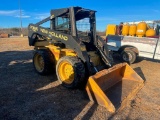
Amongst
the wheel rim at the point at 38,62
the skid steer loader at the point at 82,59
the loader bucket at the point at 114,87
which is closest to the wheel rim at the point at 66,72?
the skid steer loader at the point at 82,59

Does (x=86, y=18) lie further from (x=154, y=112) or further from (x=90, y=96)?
(x=154, y=112)

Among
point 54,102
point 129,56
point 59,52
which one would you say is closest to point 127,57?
point 129,56

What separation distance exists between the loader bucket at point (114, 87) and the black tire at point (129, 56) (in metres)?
3.17

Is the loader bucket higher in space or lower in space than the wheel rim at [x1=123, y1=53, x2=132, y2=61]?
lower

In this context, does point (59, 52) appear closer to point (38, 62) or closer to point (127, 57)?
point (38, 62)

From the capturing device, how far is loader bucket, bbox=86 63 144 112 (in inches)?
162

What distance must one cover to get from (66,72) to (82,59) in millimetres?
774

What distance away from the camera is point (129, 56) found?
9.03m

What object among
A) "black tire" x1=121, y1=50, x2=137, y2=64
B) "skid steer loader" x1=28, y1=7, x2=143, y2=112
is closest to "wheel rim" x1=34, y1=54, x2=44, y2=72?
"skid steer loader" x1=28, y1=7, x2=143, y2=112

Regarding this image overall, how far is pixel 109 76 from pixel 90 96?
1.11 meters

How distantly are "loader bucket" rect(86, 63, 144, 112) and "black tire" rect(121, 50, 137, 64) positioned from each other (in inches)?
125

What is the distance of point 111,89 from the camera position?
512 centimetres

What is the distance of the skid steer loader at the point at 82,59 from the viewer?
472 cm

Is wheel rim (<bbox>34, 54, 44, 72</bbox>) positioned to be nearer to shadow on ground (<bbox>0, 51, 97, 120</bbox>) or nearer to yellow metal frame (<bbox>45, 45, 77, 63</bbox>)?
shadow on ground (<bbox>0, 51, 97, 120</bbox>)
